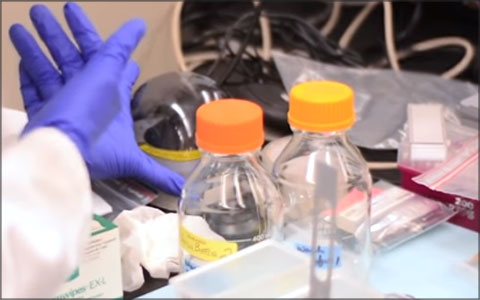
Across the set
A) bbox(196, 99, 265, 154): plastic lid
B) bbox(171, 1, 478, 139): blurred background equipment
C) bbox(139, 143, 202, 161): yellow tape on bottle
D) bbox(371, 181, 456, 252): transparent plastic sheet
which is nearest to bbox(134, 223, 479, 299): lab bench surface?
bbox(371, 181, 456, 252): transparent plastic sheet

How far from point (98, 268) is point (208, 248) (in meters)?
0.07

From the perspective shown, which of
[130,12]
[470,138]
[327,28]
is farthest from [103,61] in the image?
[327,28]

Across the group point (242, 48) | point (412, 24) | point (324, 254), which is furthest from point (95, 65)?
point (412, 24)

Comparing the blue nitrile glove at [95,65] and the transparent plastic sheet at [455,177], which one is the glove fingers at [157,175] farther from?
the transparent plastic sheet at [455,177]

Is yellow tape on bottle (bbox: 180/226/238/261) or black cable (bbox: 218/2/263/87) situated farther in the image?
black cable (bbox: 218/2/263/87)

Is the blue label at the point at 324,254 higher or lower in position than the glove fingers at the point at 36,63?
lower

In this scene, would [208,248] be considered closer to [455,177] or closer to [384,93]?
[455,177]

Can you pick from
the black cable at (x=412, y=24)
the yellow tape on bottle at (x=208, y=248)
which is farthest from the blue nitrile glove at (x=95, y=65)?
the black cable at (x=412, y=24)

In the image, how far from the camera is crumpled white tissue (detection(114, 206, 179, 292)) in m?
0.55

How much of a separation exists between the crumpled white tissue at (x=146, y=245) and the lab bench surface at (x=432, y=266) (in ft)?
0.26

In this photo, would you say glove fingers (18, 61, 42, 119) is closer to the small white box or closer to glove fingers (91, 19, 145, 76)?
glove fingers (91, 19, 145, 76)

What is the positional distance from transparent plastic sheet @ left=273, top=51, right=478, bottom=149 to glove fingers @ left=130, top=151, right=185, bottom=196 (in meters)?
0.23

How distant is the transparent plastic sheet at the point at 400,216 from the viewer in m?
0.60

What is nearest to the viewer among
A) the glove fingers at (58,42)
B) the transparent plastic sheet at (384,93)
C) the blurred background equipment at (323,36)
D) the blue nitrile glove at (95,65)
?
the blue nitrile glove at (95,65)
